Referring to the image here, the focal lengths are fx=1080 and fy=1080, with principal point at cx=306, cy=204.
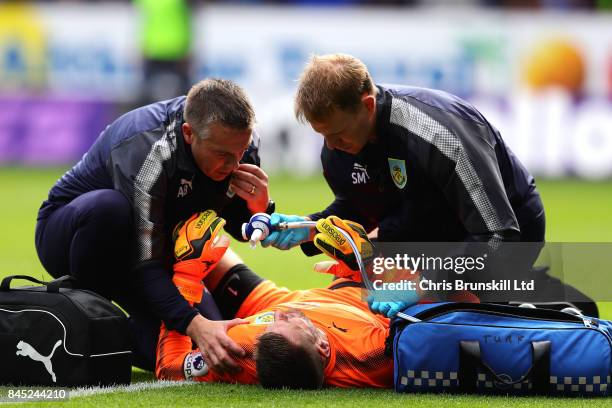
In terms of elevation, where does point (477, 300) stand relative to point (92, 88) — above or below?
above

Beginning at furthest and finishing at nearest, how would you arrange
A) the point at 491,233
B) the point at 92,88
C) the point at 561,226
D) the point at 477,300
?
the point at 92,88, the point at 561,226, the point at 477,300, the point at 491,233

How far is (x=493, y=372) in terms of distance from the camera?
4480mm

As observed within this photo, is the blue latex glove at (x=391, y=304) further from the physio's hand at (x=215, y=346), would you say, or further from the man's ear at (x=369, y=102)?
the man's ear at (x=369, y=102)

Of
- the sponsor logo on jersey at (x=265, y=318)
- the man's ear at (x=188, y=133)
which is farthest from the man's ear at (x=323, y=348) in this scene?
the man's ear at (x=188, y=133)

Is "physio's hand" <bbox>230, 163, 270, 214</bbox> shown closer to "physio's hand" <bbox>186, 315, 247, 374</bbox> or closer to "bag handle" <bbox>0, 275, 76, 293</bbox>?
"physio's hand" <bbox>186, 315, 247, 374</bbox>

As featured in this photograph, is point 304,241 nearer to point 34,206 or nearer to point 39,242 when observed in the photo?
point 39,242

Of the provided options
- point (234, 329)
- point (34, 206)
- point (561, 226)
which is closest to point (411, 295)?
point (234, 329)

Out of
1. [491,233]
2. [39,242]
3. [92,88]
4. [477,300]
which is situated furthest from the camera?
[92,88]

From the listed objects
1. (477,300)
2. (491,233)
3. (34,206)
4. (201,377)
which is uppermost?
(491,233)

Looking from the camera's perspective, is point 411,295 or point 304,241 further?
point 304,241

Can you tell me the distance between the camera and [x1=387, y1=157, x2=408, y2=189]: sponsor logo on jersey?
16.8 feet

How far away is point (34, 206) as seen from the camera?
12859mm

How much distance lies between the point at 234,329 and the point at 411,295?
0.82 meters

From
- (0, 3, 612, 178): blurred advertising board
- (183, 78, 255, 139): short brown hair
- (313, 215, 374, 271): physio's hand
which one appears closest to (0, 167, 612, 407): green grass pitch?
(313, 215, 374, 271): physio's hand
